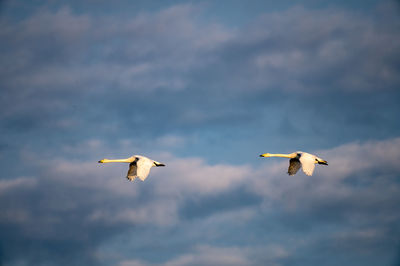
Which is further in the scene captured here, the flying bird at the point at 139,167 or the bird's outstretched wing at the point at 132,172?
the bird's outstretched wing at the point at 132,172

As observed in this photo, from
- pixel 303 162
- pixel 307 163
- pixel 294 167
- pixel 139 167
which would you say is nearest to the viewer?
pixel 139 167

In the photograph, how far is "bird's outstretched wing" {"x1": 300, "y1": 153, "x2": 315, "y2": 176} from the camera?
79.4m

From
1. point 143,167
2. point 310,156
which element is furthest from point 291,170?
point 143,167

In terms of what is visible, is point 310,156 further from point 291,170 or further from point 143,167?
point 143,167

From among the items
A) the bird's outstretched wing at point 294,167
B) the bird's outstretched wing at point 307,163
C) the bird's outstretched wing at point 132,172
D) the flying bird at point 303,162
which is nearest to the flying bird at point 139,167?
the bird's outstretched wing at point 132,172

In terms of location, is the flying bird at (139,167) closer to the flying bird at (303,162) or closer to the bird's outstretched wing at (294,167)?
the bird's outstretched wing at (294,167)

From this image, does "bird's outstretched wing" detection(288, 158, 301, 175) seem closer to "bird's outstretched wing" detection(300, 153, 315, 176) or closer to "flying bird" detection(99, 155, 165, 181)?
"bird's outstretched wing" detection(300, 153, 315, 176)

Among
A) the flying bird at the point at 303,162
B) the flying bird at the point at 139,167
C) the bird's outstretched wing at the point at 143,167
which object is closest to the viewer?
the bird's outstretched wing at the point at 143,167

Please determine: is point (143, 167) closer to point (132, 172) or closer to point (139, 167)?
point (139, 167)

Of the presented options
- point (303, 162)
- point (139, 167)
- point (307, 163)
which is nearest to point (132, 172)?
point (139, 167)

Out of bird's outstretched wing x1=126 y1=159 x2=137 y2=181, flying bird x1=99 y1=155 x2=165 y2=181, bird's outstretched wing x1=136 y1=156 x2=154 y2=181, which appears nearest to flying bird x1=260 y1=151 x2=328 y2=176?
flying bird x1=99 y1=155 x2=165 y2=181

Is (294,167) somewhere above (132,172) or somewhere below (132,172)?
above

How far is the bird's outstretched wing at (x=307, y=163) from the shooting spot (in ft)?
261

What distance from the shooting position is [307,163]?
8050 centimetres
